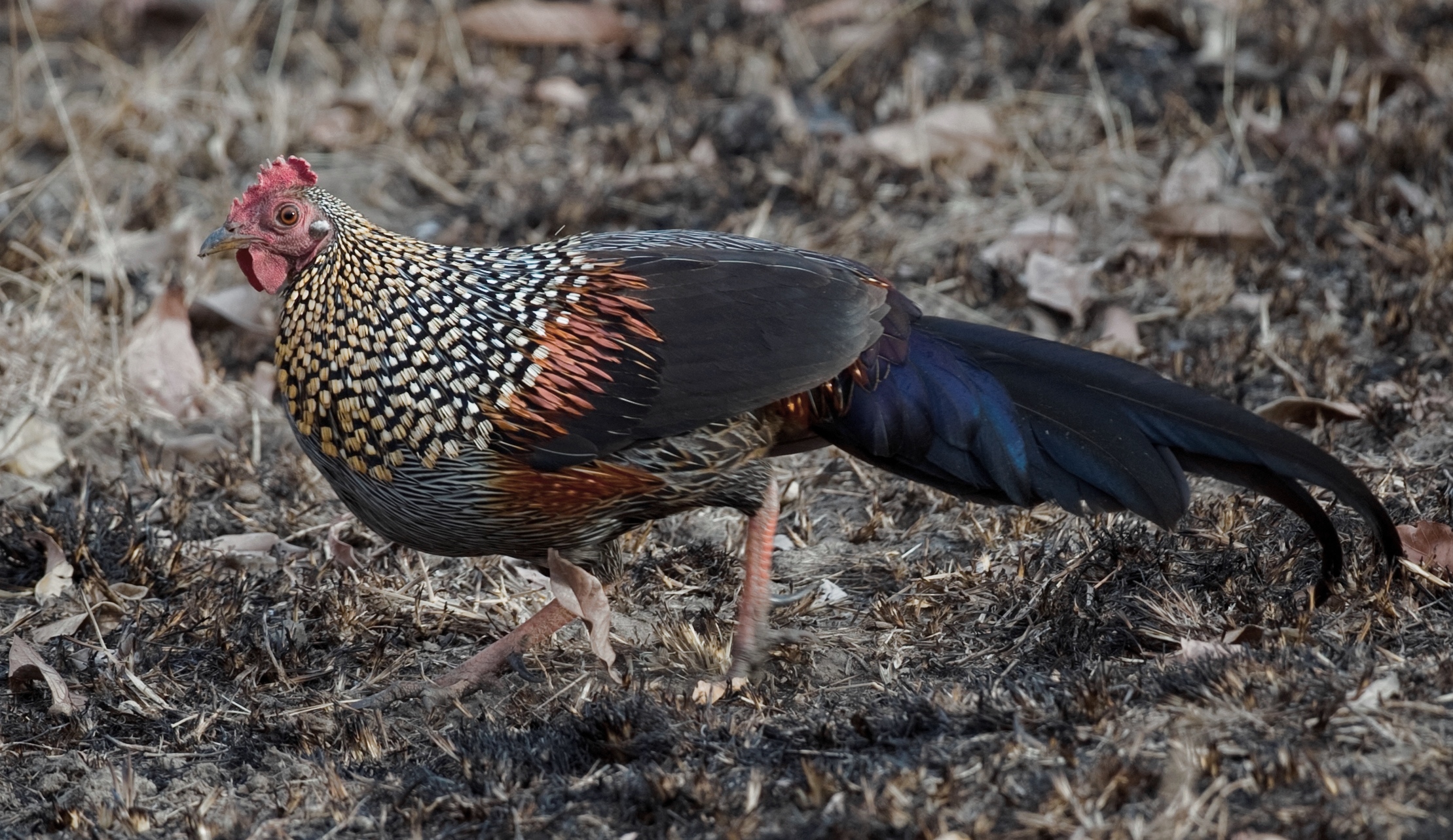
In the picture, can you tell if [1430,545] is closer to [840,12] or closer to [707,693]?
[707,693]

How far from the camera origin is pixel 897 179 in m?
6.20

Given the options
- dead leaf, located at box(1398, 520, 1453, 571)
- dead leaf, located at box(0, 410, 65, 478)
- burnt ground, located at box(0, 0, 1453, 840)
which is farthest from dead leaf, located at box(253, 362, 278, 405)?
dead leaf, located at box(1398, 520, 1453, 571)

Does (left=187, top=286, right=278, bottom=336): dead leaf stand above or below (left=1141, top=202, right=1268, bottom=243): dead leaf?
below

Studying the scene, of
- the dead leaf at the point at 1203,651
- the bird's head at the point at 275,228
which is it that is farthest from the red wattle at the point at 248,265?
the dead leaf at the point at 1203,651

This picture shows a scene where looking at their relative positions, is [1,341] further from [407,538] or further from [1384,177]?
[1384,177]

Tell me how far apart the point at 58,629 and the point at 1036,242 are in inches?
141

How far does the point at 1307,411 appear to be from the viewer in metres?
4.43

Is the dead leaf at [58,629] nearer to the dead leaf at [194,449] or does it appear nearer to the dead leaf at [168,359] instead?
the dead leaf at [194,449]

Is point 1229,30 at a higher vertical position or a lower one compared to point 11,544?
higher

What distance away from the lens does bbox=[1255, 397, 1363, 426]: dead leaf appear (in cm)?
434

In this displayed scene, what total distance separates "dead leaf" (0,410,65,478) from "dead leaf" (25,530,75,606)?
56 centimetres

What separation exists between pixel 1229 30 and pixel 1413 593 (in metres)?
3.82

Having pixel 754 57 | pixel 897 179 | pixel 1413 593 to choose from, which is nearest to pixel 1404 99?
pixel 897 179

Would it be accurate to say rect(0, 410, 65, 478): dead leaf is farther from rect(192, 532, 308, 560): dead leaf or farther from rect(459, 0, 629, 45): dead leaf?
rect(459, 0, 629, 45): dead leaf
